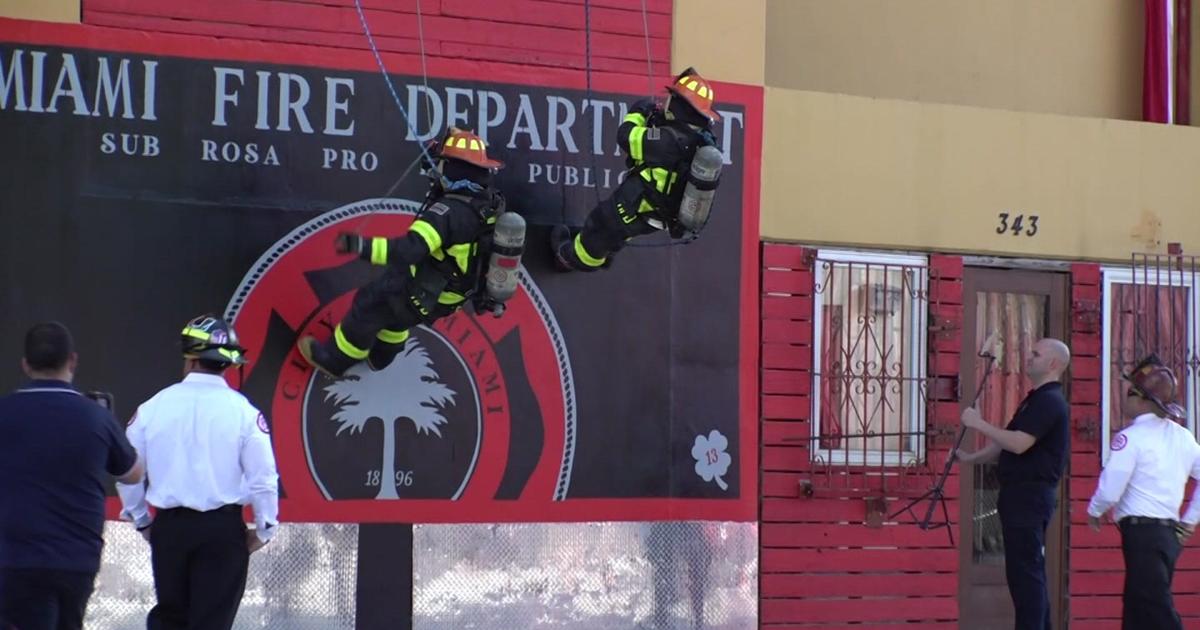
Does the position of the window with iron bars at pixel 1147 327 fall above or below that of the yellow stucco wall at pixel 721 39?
below

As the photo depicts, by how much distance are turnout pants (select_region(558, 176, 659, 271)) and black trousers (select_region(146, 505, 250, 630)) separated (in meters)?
2.77

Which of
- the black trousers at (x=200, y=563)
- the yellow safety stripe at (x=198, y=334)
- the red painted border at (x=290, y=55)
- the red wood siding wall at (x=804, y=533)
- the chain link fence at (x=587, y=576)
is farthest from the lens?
the red wood siding wall at (x=804, y=533)

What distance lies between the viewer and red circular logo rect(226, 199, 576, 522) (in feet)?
29.6

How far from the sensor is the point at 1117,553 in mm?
10969

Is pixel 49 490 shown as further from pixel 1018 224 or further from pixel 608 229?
pixel 1018 224

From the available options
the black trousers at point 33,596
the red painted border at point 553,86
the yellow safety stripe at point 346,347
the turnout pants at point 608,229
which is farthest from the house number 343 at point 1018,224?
the black trousers at point 33,596

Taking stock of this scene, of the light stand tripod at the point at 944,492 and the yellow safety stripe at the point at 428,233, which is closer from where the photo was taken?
the yellow safety stripe at the point at 428,233

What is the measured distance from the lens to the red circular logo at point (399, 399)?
9.03 m

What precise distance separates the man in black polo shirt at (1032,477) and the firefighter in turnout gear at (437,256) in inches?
117

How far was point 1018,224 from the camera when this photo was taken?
35.6 feet

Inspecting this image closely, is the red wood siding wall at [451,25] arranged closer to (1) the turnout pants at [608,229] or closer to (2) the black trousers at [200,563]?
(1) the turnout pants at [608,229]

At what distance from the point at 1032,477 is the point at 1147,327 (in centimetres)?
239

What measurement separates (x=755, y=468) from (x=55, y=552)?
4.72 meters

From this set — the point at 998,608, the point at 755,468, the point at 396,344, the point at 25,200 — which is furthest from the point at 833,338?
the point at 25,200
